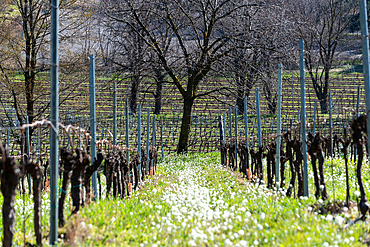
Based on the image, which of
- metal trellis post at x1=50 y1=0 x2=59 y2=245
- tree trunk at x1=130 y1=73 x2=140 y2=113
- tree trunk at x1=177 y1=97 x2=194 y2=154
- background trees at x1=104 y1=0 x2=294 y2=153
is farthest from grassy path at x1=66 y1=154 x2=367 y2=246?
tree trunk at x1=177 y1=97 x2=194 y2=154

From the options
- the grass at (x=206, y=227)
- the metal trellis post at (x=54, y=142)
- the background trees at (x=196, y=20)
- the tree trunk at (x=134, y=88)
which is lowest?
the grass at (x=206, y=227)

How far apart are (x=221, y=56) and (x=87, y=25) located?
550cm

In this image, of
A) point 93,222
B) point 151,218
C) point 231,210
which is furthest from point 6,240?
point 231,210

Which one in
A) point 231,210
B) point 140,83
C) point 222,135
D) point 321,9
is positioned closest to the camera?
point 231,210

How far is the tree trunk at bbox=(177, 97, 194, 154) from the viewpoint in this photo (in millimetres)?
18766

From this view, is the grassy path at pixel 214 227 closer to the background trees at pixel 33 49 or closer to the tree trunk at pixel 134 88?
the background trees at pixel 33 49

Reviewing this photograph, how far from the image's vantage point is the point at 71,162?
5059 mm

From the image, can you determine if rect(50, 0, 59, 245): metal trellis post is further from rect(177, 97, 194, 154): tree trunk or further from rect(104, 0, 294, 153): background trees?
rect(177, 97, 194, 154): tree trunk

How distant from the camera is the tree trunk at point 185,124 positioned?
18.8 metres

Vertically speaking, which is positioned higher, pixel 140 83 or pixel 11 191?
pixel 140 83

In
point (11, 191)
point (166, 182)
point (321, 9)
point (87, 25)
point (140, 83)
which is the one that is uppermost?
point (321, 9)

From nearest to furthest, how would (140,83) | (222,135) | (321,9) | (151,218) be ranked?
(151,218)
(222,135)
(140,83)
(321,9)

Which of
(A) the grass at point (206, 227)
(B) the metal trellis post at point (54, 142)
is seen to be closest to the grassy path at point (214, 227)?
(A) the grass at point (206, 227)

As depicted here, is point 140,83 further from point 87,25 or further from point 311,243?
point 311,243
